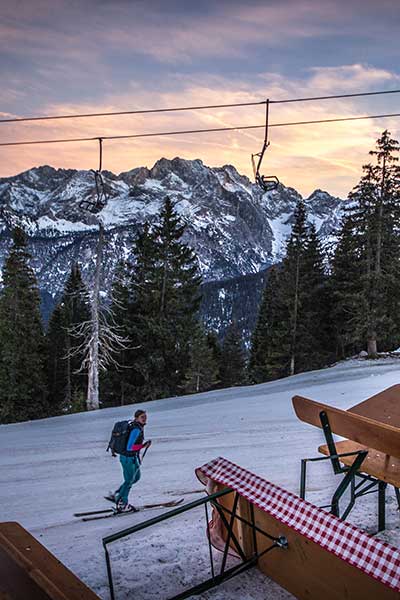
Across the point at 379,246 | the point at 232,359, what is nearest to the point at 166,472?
the point at 379,246

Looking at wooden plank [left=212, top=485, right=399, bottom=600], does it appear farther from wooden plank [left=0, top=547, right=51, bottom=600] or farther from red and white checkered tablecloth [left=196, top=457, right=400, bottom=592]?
wooden plank [left=0, top=547, right=51, bottom=600]

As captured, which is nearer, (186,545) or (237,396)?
(186,545)

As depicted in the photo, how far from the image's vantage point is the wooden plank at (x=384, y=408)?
→ 5.28m

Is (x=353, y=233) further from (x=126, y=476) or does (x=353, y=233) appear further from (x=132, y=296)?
(x=126, y=476)

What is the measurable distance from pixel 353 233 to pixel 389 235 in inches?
153

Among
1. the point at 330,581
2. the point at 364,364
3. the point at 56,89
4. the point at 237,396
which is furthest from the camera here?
the point at 364,364

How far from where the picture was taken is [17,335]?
30328 mm

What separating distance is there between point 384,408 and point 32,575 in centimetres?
396

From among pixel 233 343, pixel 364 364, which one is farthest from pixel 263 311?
pixel 364 364

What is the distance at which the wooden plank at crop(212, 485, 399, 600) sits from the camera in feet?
9.57

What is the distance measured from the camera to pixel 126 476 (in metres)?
6.50

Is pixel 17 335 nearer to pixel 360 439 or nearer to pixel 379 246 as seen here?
pixel 379 246

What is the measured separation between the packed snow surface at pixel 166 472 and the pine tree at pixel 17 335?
1612cm

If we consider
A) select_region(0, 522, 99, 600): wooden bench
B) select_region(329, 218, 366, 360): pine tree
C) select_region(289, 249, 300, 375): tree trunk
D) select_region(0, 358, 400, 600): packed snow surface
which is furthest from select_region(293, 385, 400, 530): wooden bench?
select_region(289, 249, 300, 375): tree trunk
